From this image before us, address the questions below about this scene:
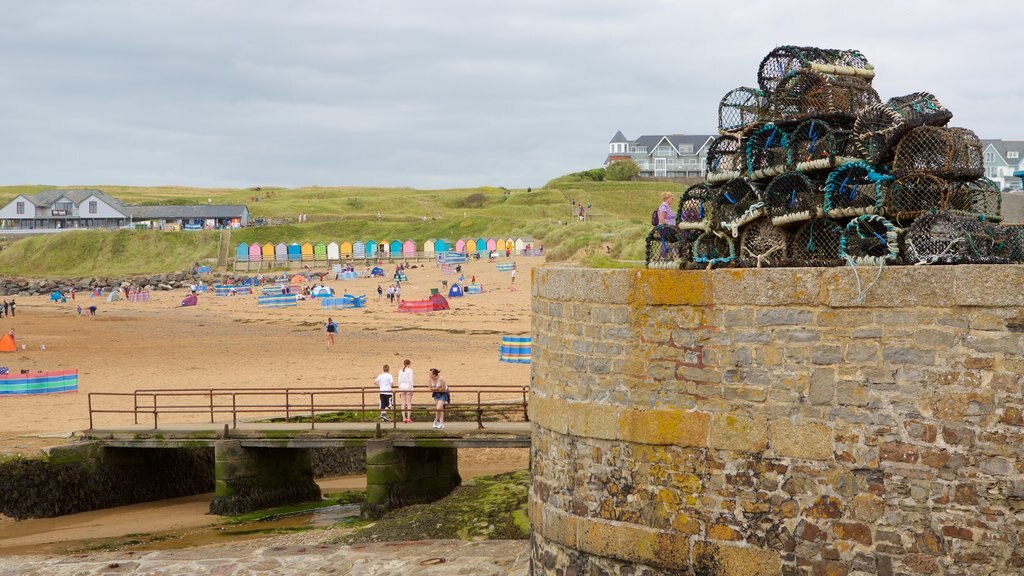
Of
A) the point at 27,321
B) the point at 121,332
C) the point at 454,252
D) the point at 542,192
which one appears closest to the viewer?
the point at 121,332

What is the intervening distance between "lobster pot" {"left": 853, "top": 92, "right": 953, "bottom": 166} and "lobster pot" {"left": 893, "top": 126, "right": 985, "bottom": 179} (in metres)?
0.09

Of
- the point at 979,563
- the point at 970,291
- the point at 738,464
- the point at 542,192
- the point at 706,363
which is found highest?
the point at 542,192

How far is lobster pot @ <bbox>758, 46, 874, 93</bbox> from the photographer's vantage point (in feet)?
35.9

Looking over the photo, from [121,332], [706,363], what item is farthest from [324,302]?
[706,363]

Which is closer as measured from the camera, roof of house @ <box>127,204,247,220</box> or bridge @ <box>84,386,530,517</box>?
bridge @ <box>84,386,530,517</box>

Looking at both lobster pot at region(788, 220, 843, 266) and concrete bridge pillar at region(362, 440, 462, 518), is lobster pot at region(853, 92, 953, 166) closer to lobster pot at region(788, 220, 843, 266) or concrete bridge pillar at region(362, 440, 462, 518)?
lobster pot at region(788, 220, 843, 266)

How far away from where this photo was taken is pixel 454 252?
246 ft

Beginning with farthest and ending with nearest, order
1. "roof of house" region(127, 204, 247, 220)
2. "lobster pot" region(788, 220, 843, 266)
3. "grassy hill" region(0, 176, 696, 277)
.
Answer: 1. "roof of house" region(127, 204, 247, 220)
2. "grassy hill" region(0, 176, 696, 277)
3. "lobster pot" region(788, 220, 843, 266)

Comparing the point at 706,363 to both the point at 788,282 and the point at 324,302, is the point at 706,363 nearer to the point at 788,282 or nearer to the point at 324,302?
the point at 788,282

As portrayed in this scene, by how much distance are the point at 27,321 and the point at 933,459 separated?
1984 inches

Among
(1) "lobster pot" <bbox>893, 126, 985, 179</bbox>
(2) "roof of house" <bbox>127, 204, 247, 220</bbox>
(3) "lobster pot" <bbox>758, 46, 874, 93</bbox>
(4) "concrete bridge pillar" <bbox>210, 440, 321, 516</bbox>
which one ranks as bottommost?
(4) "concrete bridge pillar" <bbox>210, 440, 321, 516</bbox>

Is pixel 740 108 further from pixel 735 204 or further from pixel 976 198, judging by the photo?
pixel 976 198

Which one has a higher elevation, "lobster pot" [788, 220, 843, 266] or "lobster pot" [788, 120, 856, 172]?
"lobster pot" [788, 120, 856, 172]

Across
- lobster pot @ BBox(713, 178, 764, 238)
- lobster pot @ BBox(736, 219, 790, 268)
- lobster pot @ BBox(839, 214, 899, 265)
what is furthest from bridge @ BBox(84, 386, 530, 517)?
lobster pot @ BBox(839, 214, 899, 265)
